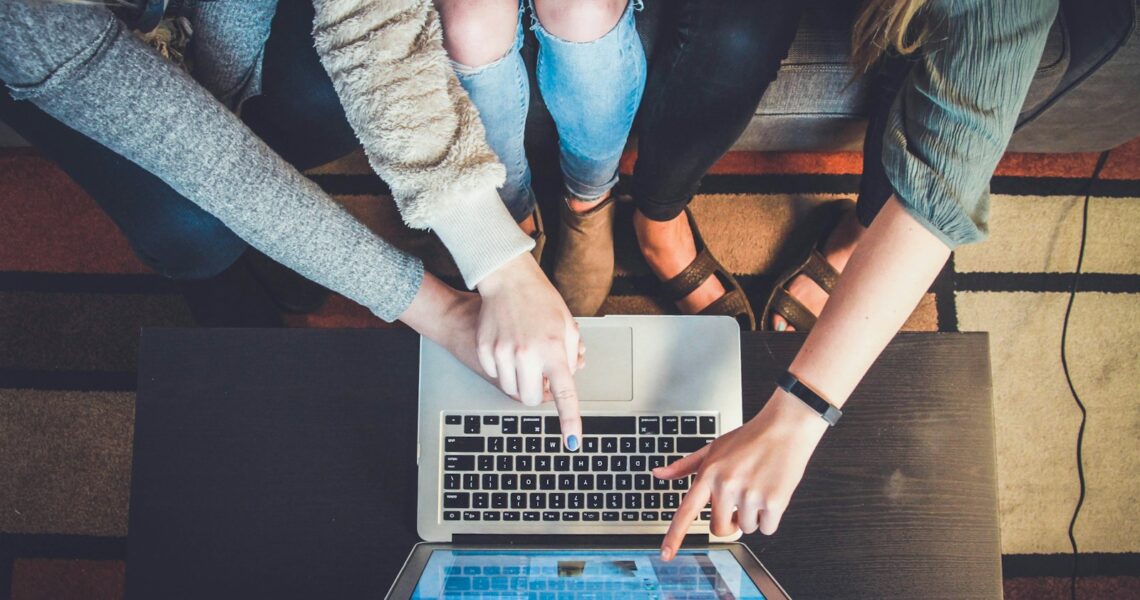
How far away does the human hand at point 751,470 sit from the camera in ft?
2.03

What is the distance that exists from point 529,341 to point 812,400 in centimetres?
29

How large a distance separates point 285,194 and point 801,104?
79cm

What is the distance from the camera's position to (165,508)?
0.70m

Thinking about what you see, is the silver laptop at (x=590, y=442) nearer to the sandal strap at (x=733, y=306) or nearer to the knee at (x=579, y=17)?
the knee at (x=579, y=17)

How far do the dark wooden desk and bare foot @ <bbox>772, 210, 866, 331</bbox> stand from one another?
481 millimetres

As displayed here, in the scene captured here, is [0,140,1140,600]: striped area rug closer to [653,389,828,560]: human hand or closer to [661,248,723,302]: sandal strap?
[661,248,723,302]: sandal strap

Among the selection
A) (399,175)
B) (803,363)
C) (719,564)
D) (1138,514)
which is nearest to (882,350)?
(803,363)

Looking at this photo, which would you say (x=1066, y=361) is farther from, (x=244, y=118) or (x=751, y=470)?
(x=244, y=118)

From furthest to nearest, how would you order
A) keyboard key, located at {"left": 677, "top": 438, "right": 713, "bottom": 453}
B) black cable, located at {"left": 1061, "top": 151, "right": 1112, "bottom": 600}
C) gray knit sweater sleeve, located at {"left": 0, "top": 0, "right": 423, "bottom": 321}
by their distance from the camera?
black cable, located at {"left": 1061, "top": 151, "right": 1112, "bottom": 600} → keyboard key, located at {"left": 677, "top": 438, "right": 713, "bottom": 453} → gray knit sweater sleeve, located at {"left": 0, "top": 0, "right": 423, "bottom": 321}

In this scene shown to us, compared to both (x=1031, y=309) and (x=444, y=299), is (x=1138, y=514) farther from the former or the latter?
(x=444, y=299)

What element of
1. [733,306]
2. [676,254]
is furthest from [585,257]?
[733,306]

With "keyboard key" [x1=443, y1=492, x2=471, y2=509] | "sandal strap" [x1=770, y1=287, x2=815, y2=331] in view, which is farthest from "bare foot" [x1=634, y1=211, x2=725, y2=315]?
"keyboard key" [x1=443, y1=492, x2=471, y2=509]

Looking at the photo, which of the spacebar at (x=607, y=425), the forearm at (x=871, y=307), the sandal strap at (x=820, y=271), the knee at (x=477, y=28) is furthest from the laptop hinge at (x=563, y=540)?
the sandal strap at (x=820, y=271)

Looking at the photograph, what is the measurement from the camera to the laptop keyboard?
0.69 metres
